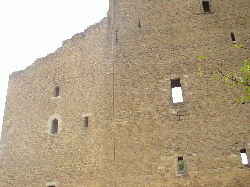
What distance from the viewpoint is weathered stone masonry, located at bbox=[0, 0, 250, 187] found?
1133 cm

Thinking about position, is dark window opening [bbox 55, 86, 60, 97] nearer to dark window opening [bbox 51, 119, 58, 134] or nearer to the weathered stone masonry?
the weathered stone masonry

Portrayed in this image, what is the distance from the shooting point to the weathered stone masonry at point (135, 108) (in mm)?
11328

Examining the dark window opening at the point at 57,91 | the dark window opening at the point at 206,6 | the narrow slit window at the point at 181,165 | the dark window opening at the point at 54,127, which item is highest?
the dark window opening at the point at 206,6

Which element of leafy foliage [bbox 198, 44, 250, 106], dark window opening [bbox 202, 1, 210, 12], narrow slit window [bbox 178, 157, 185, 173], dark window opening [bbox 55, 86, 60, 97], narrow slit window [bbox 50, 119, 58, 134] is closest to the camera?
leafy foliage [bbox 198, 44, 250, 106]

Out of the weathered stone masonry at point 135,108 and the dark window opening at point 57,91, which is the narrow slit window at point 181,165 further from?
the dark window opening at point 57,91

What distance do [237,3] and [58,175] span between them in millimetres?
9593

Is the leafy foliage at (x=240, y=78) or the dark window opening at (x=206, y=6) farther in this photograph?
the dark window opening at (x=206, y=6)

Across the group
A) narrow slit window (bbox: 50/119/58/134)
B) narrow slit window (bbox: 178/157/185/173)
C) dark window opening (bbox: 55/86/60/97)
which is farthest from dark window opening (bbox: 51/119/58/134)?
narrow slit window (bbox: 178/157/185/173)

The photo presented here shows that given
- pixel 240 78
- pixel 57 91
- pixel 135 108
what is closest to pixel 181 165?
pixel 135 108

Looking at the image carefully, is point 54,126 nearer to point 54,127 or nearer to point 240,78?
point 54,127

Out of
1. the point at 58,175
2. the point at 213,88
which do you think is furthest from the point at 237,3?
the point at 58,175

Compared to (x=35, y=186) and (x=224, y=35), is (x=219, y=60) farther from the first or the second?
(x=35, y=186)

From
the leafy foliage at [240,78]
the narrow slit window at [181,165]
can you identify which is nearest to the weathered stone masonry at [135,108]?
the narrow slit window at [181,165]

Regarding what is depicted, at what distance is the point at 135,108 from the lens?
1258 centimetres
